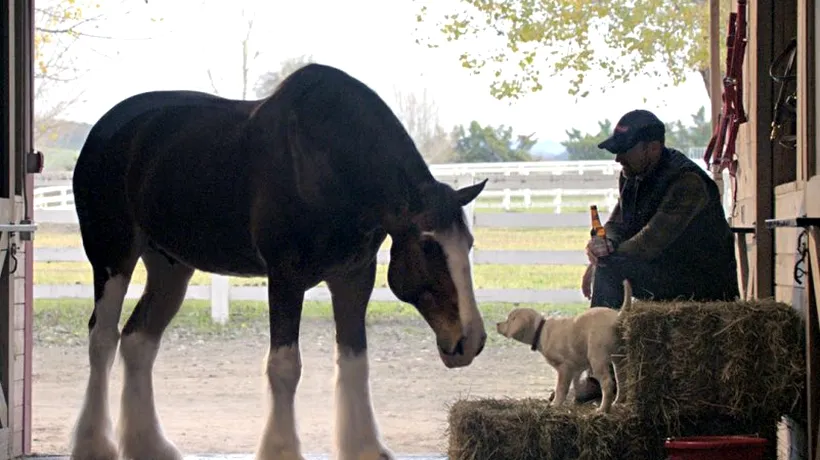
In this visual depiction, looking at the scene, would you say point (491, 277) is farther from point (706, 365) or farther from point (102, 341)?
point (706, 365)

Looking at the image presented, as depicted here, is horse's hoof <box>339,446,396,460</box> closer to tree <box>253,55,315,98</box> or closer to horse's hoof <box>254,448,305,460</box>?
horse's hoof <box>254,448,305,460</box>

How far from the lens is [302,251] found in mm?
3900

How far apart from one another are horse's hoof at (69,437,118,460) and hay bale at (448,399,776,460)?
1.48 meters

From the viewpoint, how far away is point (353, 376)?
13.5 feet

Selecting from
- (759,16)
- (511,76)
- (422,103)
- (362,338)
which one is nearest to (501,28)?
(511,76)

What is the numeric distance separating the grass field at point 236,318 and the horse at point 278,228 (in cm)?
550

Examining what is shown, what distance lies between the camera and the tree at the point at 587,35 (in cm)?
1014

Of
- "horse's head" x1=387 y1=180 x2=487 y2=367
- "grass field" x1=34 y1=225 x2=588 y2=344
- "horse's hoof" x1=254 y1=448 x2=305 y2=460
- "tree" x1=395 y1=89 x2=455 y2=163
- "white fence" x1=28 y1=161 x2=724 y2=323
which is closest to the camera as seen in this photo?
"horse's head" x1=387 y1=180 x2=487 y2=367

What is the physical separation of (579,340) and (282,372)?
3.35 ft

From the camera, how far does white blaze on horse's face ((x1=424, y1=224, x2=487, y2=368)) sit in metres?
3.62

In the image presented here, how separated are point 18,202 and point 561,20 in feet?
21.1

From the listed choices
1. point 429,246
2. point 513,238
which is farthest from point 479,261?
point 429,246

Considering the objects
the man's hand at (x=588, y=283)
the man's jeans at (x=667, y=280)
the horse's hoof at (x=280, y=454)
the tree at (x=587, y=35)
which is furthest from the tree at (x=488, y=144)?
the horse's hoof at (x=280, y=454)

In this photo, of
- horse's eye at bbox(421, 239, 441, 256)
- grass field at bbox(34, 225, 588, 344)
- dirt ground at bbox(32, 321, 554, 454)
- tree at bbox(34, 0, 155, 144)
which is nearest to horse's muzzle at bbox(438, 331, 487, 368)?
horse's eye at bbox(421, 239, 441, 256)
